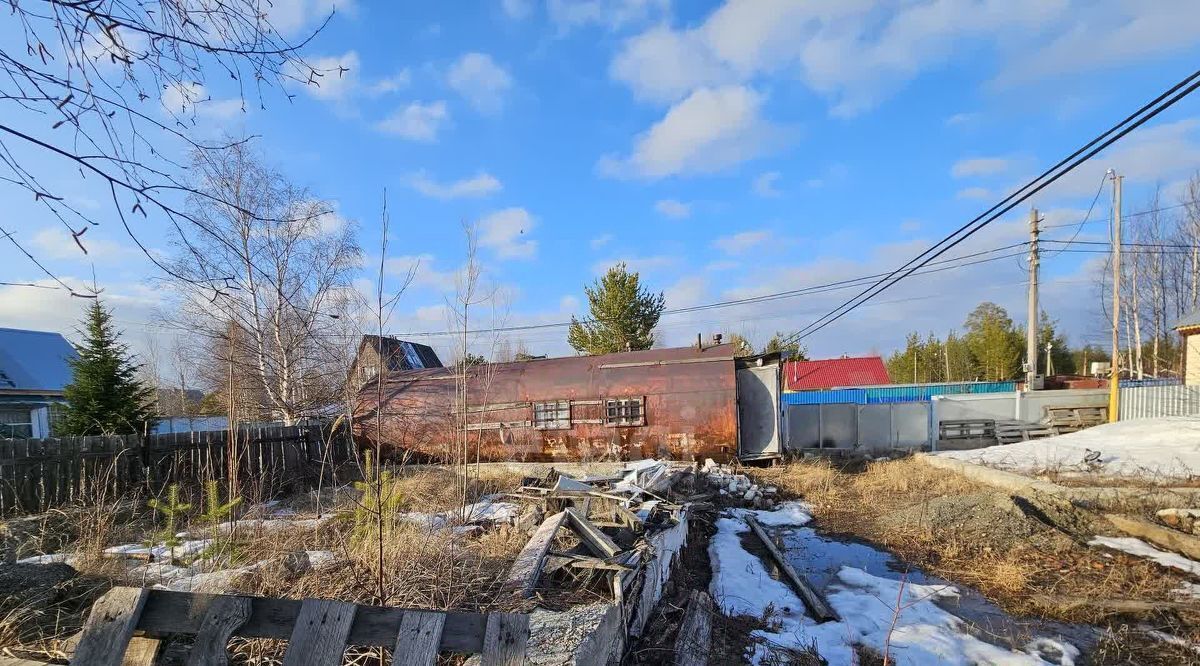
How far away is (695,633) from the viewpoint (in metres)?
4.00

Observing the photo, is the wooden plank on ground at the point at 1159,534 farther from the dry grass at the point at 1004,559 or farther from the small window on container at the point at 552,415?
the small window on container at the point at 552,415

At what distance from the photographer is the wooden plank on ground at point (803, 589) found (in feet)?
16.2

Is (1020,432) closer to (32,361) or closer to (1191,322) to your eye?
(1191,322)

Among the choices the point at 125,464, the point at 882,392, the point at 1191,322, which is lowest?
the point at 882,392

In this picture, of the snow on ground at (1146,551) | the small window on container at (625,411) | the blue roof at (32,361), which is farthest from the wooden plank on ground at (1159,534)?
the blue roof at (32,361)

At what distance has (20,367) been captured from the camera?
2034cm

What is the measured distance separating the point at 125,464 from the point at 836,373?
120 feet

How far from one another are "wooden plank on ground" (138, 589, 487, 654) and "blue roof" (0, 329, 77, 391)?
78.0 feet

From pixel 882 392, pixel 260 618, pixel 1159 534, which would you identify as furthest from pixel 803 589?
pixel 882 392

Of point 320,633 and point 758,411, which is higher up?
point 320,633

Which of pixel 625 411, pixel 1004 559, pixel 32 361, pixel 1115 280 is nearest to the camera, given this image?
pixel 1004 559

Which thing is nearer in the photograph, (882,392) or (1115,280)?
(1115,280)

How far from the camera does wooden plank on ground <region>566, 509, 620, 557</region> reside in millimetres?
4652

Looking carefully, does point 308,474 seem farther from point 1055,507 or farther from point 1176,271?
point 1176,271
